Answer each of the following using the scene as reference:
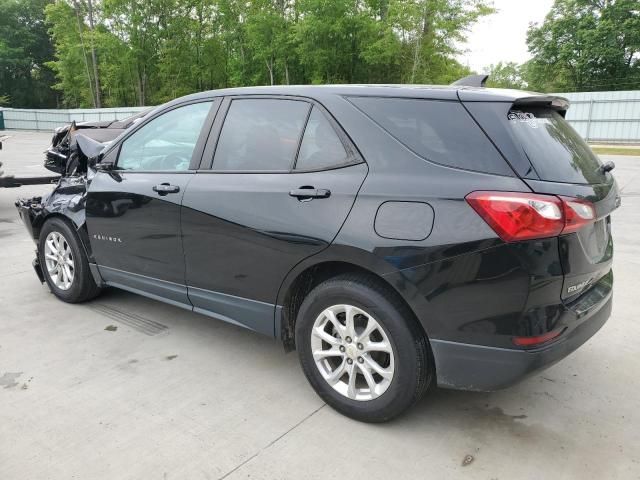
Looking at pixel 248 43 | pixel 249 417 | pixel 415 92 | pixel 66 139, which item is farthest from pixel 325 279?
pixel 248 43

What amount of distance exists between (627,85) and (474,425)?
51219 millimetres

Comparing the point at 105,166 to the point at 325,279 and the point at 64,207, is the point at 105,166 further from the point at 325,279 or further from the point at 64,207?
the point at 325,279

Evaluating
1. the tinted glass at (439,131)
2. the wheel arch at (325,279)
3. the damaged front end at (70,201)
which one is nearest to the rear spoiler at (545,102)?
the tinted glass at (439,131)

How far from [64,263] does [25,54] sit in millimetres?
60386

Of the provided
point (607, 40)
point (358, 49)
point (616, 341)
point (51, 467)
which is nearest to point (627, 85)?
point (607, 40)

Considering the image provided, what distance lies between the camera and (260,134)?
3.17 metres

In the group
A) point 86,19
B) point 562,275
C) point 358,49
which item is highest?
point 86,19

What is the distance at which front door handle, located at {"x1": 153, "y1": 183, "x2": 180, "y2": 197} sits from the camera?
3.43 meters

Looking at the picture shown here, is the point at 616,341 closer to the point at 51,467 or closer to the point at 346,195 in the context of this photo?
the point at 346,195

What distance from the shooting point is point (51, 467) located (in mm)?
2438

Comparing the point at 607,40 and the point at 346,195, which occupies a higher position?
the point at 607,40

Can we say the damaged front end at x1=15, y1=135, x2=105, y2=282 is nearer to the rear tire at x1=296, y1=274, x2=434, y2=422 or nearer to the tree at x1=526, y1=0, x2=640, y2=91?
the rear tire at x1=296, y1=274, x2=434, y2=422

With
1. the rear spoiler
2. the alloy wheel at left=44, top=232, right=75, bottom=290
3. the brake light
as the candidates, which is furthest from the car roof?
the alloy wheel at left=44, top=232, right=75, bottom=290

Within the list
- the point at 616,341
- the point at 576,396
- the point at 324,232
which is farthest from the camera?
the point at 616,341
